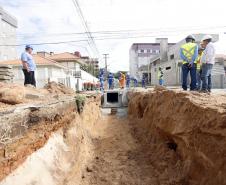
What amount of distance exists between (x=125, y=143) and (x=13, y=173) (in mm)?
5116

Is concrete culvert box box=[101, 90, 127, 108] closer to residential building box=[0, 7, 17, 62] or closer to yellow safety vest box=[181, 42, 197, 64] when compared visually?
yellow safety vest box=[181, 42, 197, 64]

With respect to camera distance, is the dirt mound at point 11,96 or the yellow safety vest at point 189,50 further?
the yellow safety vest at point 189,50

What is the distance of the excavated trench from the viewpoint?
3.44 meters

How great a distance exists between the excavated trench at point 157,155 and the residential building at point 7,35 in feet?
123

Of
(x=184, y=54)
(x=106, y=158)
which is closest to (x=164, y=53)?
(x=184, y=54)

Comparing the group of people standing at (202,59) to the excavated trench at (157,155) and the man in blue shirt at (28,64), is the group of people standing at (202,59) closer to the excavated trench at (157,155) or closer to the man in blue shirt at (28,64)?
the excavated trench at (157,155)

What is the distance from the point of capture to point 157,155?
19.4 ft

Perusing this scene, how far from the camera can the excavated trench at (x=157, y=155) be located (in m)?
3.44

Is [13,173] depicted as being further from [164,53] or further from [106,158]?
[164,53]

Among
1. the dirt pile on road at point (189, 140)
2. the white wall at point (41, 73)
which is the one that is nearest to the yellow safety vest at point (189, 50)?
the dirt pile on road at point (189, 140)

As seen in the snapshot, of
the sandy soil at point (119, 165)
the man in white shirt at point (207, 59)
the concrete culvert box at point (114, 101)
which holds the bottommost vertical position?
the sandy soil at point (119, 165)

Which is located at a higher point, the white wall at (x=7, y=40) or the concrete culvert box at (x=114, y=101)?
the white wall at (x=7, y=40)

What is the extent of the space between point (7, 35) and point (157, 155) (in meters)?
41.1

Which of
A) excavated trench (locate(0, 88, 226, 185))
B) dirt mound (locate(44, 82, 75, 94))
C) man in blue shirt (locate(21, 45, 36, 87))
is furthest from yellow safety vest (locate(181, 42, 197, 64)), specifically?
dirt mound (locate(44, 82, 75, 94))
